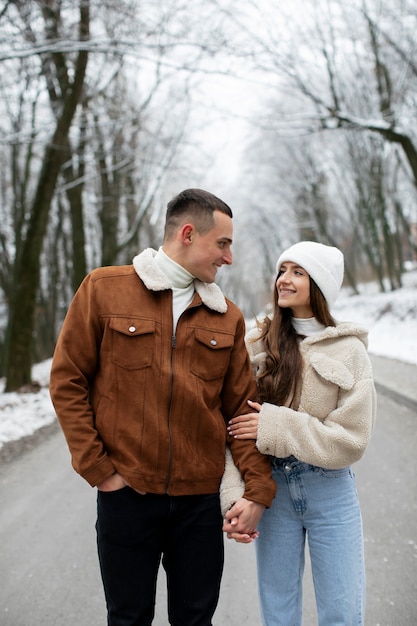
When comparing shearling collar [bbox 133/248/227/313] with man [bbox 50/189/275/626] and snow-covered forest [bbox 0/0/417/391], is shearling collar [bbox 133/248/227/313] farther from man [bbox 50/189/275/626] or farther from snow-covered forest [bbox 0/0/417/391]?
snow-covered forest [bbox 0/0/417/391]

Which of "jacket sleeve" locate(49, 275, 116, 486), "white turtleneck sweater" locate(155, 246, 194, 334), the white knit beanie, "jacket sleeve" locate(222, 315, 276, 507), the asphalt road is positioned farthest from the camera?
the asphalt road

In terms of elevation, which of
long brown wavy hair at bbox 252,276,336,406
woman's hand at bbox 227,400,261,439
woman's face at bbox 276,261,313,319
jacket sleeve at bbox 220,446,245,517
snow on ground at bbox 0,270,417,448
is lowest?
snow on ground at bbox 0,270,417,448

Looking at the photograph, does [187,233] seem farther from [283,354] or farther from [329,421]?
[329,421]

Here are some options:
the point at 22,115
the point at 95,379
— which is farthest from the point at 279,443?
the point at 22,115

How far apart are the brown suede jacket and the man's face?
0.13 metres

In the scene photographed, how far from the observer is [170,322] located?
1.90 metres

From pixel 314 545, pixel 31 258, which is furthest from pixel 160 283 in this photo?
pixel 31 258

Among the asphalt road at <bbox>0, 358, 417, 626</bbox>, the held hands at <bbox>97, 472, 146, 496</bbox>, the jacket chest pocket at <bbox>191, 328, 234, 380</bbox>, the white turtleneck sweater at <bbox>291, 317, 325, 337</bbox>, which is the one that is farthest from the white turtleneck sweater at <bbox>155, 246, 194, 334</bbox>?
the asphalt road at <bbox>0, 358, 417, 626</bbox>

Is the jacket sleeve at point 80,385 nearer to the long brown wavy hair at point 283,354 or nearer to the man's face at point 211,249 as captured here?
the man's face at point 211,249

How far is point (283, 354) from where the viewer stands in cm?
212

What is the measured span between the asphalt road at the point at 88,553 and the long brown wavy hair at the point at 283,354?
1484 mm

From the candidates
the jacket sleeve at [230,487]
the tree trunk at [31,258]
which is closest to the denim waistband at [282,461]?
the jacket sleeve at [230,487]

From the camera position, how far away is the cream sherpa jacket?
1873 mm

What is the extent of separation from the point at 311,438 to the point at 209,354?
518 millimetres
